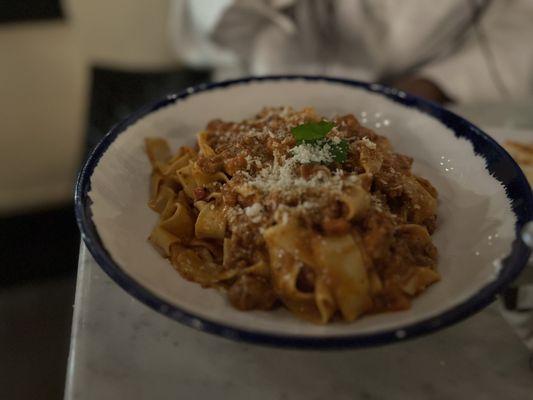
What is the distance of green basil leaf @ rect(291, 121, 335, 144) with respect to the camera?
1.20 m

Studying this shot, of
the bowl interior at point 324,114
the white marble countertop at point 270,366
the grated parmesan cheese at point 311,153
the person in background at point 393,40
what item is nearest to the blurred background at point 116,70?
the person in background at point 393,40

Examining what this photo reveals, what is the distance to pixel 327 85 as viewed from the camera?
5.09 ft

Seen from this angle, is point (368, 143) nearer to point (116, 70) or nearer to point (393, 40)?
point (393, 40)

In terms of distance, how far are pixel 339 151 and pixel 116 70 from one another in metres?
1.72

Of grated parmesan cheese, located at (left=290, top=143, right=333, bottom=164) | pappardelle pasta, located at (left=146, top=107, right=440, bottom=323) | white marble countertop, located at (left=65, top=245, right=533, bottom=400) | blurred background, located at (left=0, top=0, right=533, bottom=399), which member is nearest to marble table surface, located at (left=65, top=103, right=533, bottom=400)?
white marble countertop, located at (left=65, top=245, right=533, bottom=400)

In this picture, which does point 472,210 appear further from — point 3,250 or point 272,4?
point 3,250

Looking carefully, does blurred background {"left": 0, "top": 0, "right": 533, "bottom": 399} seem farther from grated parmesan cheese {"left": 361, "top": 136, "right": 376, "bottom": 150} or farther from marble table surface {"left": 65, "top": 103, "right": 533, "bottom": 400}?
marble table surface {"left": 65, "top": 103, "right": 533, "bottom": 400}

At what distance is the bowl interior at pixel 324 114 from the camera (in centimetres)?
99

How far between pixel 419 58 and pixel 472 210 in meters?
1.27

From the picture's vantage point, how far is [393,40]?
2.26 meters

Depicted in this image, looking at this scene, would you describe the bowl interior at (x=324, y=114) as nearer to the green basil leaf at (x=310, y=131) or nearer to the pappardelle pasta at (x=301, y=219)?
the pappardelle pasta at (x=301, y=219)

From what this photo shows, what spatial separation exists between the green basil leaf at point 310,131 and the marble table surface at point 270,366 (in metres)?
0.42

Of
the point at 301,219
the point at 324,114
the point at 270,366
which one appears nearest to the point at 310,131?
the point at 301,219

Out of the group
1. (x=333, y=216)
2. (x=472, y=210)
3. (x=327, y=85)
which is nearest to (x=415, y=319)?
(x=333, y=216)
